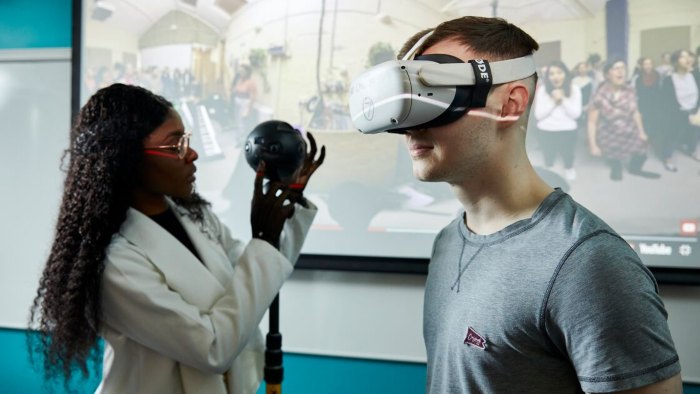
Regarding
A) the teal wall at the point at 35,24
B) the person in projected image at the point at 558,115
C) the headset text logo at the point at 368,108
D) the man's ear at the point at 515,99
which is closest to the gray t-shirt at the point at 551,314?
the man's ear at the point at 515,99

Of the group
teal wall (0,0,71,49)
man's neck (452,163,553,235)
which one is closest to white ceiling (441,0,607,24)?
man's neck (452,163,553,235)

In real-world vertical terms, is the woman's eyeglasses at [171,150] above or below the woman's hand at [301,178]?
above

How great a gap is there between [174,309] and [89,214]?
318mm

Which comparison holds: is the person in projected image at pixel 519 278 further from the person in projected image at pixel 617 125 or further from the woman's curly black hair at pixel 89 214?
the person in projected image at pixel 617 125

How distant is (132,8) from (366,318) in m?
1.64

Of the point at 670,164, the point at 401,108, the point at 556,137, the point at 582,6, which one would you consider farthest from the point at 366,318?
the point at 401,108

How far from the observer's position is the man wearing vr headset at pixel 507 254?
829mm

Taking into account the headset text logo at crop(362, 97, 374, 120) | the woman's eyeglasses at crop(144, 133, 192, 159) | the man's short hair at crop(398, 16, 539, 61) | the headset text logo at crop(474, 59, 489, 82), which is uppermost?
the man's short hair at crop(398, 16, 539, 61)

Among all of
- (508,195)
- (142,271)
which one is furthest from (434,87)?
(142,271)

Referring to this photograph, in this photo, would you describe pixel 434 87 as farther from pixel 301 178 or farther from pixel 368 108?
pixel 301 178

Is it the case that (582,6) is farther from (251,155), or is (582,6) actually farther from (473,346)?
(473,346)

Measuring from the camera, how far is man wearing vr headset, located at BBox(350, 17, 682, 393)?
32.6 inches

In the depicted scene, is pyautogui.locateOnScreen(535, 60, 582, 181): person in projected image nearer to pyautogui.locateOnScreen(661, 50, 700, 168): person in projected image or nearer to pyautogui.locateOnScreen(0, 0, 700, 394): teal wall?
pyautogui.locateOnScreen(661, 50, 700, 168): person in projected image

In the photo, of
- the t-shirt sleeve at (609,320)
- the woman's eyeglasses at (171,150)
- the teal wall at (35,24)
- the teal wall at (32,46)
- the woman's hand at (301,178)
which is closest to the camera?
the t-shirt sleeve at (609,320)
